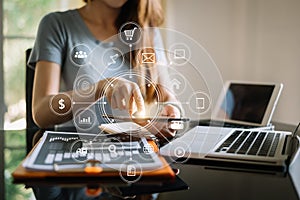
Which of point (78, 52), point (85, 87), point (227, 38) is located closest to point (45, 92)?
point (78, 52)

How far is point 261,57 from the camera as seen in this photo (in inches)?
71.7

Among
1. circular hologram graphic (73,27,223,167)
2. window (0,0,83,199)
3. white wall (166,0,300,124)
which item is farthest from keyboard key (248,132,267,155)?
window (0,0,83,199)

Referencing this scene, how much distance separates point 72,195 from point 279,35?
4.63ft

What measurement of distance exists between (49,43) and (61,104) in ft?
1.04

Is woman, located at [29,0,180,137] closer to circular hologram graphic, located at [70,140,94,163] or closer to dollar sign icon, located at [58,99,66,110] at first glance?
dollar sign icon, located at [58,99,66,110]

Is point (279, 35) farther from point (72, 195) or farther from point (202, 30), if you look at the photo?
point (72, 195)

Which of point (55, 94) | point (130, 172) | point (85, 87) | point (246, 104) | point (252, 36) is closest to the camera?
point (130, 172)

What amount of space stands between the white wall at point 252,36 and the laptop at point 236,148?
0.84 m

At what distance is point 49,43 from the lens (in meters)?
1.32

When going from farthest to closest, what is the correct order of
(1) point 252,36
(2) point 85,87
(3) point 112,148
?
(1) point 252,36 < (2) point 85,87 < (3) point 112,148

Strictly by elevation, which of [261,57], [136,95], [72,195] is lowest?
[72,195]

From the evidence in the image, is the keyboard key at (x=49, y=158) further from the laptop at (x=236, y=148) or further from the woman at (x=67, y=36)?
the woman at (x=67, y=36)

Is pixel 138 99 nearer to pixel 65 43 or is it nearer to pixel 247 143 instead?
pixel 247 143

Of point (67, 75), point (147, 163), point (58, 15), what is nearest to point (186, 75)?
point (147, 163)
